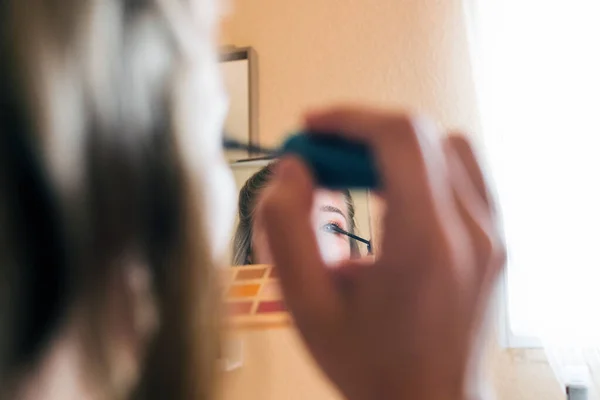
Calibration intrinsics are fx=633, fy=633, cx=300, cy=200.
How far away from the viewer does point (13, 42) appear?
217 millimetres

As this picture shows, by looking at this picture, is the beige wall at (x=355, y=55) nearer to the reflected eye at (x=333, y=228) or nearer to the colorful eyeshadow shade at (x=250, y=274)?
the reflected eye at (x=333, y=228)

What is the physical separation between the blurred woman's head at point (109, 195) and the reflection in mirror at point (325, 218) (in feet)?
2.48

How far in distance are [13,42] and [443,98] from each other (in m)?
1.00

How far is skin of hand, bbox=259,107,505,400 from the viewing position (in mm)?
272

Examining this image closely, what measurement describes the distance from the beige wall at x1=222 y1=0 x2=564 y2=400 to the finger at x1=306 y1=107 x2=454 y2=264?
0.81 meters

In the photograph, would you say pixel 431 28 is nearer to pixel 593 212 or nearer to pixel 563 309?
pixel 593 212

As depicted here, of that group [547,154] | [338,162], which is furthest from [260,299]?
[547,154]

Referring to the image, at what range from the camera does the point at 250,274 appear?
0.75 metres

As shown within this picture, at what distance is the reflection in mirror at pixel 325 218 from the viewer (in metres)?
1.04

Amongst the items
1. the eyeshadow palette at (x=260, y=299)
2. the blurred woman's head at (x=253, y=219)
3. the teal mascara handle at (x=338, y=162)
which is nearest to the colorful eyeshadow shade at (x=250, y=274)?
the eyeshadow palette at (x=260, y=299)

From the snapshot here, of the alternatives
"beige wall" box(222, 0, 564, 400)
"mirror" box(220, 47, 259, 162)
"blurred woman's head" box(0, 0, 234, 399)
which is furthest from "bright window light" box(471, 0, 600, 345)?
"blurred woman's head" box(0, 0, 234, 399)

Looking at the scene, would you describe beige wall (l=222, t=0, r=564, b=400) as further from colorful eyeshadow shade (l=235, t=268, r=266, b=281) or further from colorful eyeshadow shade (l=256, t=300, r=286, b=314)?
colorful eyeshadow shade (l=256, t=300, r=286, b=314)

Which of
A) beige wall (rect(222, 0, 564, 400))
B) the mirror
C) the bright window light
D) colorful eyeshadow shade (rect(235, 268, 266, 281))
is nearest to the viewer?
colorful eyeshadow shade (rect(235, 268, 266, 281))

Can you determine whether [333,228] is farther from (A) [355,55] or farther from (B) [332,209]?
(A) [355,55]
